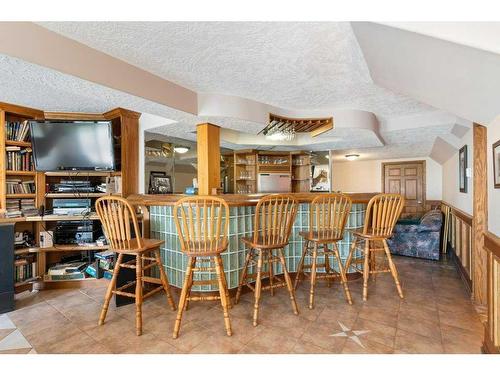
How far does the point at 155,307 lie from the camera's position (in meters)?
2.44

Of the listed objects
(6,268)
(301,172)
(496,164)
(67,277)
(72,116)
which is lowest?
(67,277)

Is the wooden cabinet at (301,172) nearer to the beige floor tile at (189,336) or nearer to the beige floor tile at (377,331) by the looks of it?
the beige floor tile at (377,331)

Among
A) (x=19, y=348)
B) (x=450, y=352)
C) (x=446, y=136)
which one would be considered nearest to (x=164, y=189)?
(x=19, y=348)

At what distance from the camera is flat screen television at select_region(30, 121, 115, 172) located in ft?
9.47

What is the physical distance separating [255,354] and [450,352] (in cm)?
134

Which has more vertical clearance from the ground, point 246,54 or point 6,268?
point 246,54

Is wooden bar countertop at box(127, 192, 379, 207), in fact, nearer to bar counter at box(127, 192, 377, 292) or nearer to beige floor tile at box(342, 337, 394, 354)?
bar counter at box(127, 192, 377, 292)

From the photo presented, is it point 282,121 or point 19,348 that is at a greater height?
point 282,121

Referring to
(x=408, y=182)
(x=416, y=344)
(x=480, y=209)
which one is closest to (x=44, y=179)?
(x=416, y=344)

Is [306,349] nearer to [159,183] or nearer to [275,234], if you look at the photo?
[275,234]

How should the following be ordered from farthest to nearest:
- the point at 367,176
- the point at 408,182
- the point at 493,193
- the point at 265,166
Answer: the point at 367,176, the point at 408,182, the point at 265,166, the point at 493,193

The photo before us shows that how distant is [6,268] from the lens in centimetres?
245

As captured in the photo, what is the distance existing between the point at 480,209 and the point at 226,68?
8.63 ft
